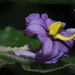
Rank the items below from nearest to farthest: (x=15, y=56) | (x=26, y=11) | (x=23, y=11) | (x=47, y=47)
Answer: (x=47, y=47) → (x=15, y=56) → (x=26, y=11) → (x=23, y=11)

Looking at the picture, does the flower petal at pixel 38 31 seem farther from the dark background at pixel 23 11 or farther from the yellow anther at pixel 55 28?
the dark background at pixel 23 11

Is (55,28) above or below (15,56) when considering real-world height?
above

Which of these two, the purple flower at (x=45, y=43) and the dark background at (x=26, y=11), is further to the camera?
the dark background at (x=26, y=11)

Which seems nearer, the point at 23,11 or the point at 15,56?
the point at 15,56

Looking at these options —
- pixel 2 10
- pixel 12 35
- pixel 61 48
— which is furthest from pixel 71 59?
pixel 2 10

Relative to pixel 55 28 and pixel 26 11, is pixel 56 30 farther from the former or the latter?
pixel 26 11

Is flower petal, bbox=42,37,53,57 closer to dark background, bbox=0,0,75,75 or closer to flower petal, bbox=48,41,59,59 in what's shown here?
flower petal, bbox=48,41,59,59

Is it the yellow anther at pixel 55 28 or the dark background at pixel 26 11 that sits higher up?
the yellow anther at pixel 55 28

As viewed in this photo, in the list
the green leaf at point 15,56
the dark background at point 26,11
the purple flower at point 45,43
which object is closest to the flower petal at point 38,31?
the purple flower at point 45,43

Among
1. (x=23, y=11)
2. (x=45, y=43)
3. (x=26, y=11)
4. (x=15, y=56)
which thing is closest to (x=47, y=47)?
(x=45, y=43)
